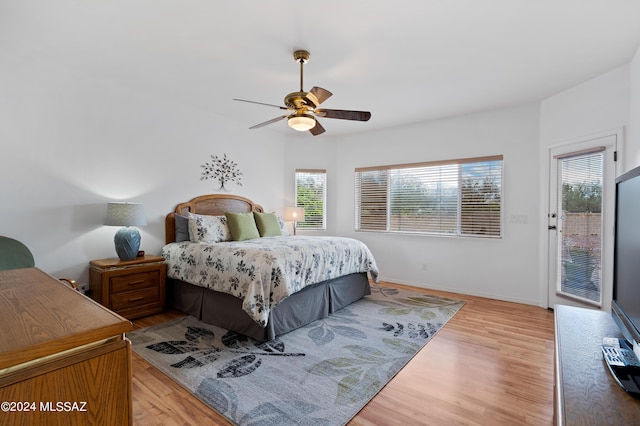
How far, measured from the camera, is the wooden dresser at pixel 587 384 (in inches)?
39.4

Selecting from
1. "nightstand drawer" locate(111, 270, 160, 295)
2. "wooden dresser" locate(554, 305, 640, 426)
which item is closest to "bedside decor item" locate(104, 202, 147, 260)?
"nightstand drawer" locate(111, 270, 160, 295)

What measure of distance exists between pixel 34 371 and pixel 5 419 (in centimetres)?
9

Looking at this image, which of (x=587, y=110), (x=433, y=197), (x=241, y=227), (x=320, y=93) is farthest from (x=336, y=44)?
(x=433, y=197)

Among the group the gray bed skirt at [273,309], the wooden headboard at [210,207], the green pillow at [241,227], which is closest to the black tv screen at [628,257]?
the gray bed skirt at [273,309]

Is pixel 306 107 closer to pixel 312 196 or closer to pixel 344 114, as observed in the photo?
pixel 344 114

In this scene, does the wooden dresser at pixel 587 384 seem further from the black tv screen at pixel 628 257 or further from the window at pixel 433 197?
the window at pixel 433 197

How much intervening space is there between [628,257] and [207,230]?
3.80 metres

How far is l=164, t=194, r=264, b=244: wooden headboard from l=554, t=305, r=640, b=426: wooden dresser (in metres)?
4.14

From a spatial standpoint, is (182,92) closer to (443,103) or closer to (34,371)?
(443,103)

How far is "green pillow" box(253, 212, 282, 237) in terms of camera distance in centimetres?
449

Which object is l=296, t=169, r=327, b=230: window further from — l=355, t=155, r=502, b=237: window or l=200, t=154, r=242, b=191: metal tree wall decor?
l=200, t=154, r=242, b=191: metal tree wall decor

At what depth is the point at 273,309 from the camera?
9.57 feet

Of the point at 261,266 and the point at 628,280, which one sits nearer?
the point at 628,280

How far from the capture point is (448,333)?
10.2 ft
